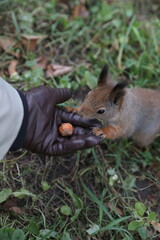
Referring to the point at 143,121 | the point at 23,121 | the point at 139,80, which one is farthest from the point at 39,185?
the point at 139,80

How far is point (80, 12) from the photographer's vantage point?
3916mm

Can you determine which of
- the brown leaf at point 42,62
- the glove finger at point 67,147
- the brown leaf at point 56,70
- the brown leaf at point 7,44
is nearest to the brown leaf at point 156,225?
the glove finger at point 67,147

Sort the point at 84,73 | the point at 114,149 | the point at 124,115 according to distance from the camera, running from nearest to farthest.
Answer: the point at 124,115
the point at 114,149
the point at 84,73

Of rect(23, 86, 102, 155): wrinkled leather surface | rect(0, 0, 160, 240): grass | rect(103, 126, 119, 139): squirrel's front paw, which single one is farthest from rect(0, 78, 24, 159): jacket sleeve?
rect(103, 126, 119, 139): squirrel's front paw

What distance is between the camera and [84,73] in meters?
3.29

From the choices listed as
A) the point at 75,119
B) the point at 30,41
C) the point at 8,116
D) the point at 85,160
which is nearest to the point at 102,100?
the point at 75,119

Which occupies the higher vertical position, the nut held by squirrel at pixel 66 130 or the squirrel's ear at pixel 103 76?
the squirrel's ear at pixel 103 76

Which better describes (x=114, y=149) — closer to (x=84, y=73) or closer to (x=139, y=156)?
(x=139, y=156)

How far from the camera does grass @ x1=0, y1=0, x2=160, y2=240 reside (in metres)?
2.36

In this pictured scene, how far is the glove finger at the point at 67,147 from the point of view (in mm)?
2307

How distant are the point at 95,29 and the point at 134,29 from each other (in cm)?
47

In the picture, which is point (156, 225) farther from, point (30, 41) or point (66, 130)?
point (30, 41)

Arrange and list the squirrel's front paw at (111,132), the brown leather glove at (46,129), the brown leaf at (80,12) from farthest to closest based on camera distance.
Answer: the brown leaf at (80,12) → the squirrel's front paw at (111,132) → the brown leather glove at (46,129)

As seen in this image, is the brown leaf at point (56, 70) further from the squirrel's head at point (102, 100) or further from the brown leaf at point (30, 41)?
the squirrel's head at point (102, 100)
